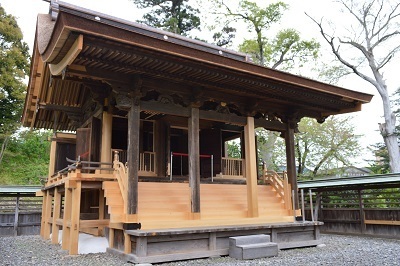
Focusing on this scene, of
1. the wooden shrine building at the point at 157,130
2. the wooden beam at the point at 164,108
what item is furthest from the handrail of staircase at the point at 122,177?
the wooden beam at the point at 164,108

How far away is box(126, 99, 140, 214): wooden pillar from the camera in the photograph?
22.4 ft

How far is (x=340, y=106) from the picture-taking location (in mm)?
9992

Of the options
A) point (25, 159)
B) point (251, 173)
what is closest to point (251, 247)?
point (251, 173)

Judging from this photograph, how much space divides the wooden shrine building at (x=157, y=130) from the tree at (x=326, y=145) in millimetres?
11329

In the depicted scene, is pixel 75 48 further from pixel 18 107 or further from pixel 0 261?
pixel 18 107

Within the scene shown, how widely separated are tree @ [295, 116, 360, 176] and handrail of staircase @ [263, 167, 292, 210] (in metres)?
11.8

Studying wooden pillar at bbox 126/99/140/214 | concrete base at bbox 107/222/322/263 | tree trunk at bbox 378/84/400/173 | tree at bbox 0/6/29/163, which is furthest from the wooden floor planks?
tree at bbox 0/6/29/163

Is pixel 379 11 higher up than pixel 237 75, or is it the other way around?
pixel 379 11

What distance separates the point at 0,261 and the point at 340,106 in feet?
31.0

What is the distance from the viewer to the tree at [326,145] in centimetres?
2141

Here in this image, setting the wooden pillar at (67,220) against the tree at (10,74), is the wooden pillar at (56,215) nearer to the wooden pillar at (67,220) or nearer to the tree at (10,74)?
the wooden pillar at (67,220)

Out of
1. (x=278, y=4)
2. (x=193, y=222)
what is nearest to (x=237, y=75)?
(x=193, y=222)

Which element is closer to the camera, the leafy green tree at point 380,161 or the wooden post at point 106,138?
the wooden post at point 106,138

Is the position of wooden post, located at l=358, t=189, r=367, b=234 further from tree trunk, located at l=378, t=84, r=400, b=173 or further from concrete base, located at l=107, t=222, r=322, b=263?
tree trunk, located at l=378, t=84, r=400, b=173
